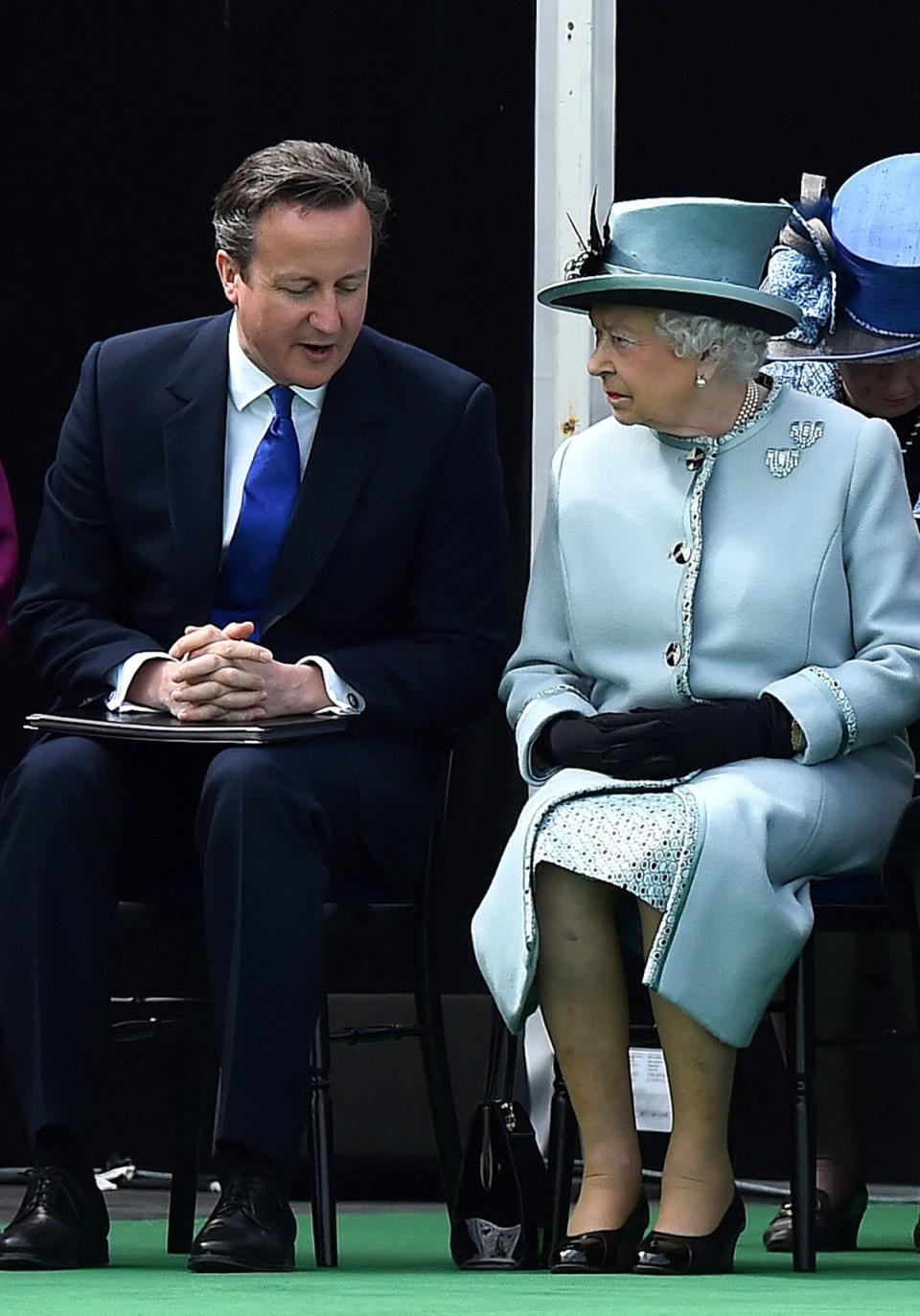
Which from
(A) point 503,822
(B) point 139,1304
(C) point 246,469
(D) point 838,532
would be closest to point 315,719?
(C) point 246,469

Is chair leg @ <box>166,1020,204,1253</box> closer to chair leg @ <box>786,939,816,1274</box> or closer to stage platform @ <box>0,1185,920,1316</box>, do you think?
stage platform @ <box>0,1185,920,1316</box>

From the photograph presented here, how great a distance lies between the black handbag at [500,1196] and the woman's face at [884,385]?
3.88 ft

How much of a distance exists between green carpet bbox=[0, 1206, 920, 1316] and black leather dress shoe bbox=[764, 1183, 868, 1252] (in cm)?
3

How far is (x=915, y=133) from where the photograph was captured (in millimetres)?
4598

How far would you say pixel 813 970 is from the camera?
11.5 ft

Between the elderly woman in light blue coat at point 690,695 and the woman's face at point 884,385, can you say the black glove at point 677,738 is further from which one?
the woman's face at point 884,385

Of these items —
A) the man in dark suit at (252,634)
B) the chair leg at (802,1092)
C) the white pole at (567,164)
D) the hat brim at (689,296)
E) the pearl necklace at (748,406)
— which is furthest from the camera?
the white pole at (567,164)

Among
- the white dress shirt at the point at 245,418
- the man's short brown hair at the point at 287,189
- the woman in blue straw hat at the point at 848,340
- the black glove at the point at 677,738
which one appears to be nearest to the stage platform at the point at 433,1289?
the woman in blue straw hat at the point at 848,340

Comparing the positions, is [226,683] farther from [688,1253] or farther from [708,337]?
[688,1253]

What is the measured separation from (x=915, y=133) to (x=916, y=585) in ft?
4.22

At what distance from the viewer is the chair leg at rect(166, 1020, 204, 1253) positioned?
3.82 m

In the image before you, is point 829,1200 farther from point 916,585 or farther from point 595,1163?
point 916,585

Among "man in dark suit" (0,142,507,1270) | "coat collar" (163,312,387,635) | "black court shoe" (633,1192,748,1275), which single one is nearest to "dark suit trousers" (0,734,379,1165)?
"man in dark suit" (0,142,507,1270)

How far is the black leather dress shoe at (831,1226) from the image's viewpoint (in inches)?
153
